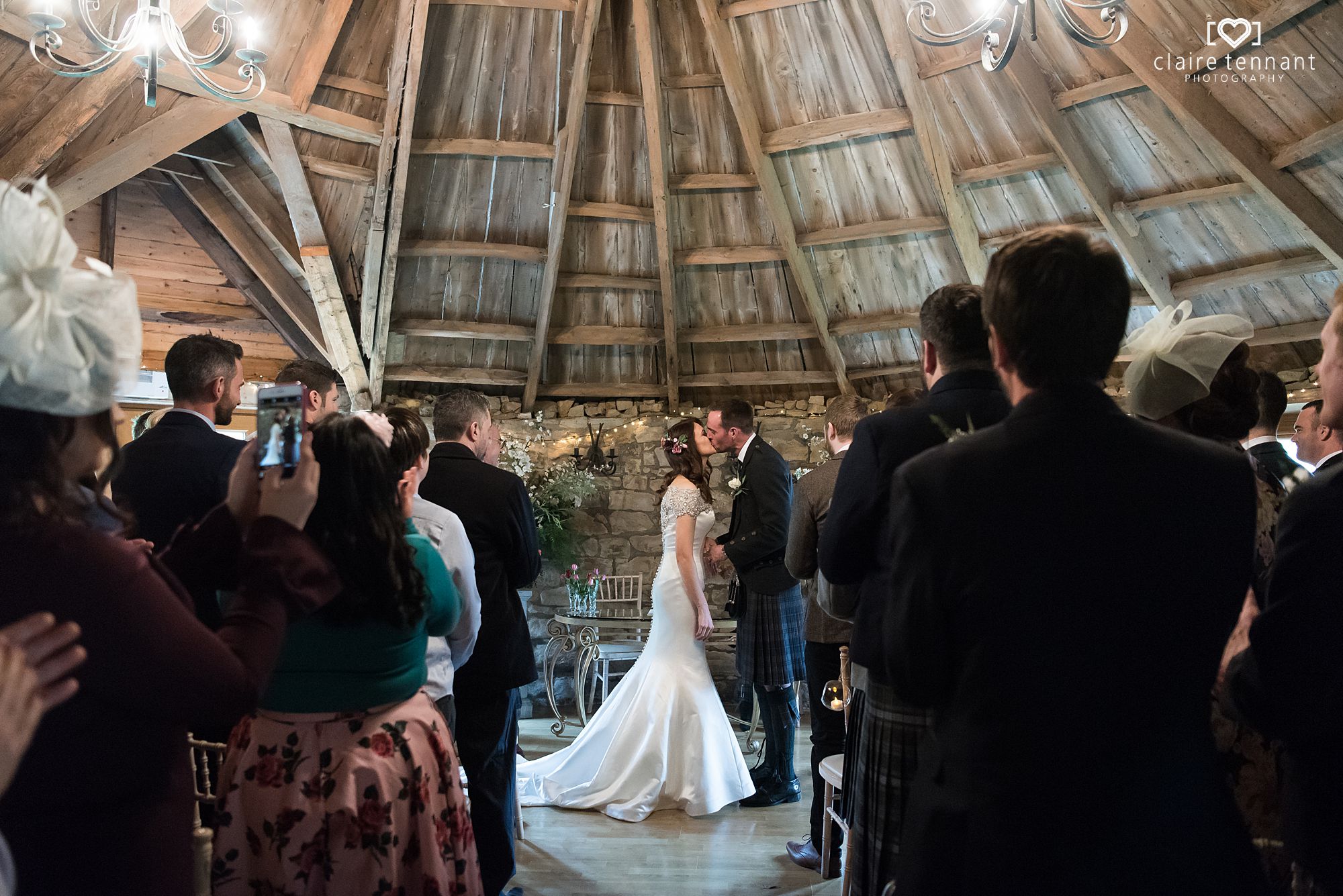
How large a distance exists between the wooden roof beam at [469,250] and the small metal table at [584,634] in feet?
8.34

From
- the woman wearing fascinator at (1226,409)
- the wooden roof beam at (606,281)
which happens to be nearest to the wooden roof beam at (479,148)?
the wooden roof beam at (606,281)

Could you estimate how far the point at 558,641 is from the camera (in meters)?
6.13

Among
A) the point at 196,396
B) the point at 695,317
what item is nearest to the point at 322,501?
the point at 196,396

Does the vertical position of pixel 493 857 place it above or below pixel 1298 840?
below

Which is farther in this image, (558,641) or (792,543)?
(558,641)

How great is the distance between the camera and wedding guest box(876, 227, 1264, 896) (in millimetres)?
1127

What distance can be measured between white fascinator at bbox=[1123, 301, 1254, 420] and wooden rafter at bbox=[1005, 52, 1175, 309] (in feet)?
11.1

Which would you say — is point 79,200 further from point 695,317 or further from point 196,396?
point 695,317

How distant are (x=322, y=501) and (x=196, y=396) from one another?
129 cm

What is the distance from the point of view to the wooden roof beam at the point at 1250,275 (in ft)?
16.8

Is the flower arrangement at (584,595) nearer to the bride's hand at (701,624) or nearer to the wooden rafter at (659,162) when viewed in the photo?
the wooden rafter at (659,162)

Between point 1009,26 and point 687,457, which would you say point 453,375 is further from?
point 1009,26

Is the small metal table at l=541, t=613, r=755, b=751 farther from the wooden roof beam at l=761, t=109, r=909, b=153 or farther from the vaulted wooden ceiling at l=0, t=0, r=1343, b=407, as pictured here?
the wooden roof beam at l=761, t=109, r=909, b=153

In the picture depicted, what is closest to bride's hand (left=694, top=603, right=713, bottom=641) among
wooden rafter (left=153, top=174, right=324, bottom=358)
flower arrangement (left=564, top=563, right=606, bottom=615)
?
flower arrangement (left=564, top=563, right=606, bottom=615)
